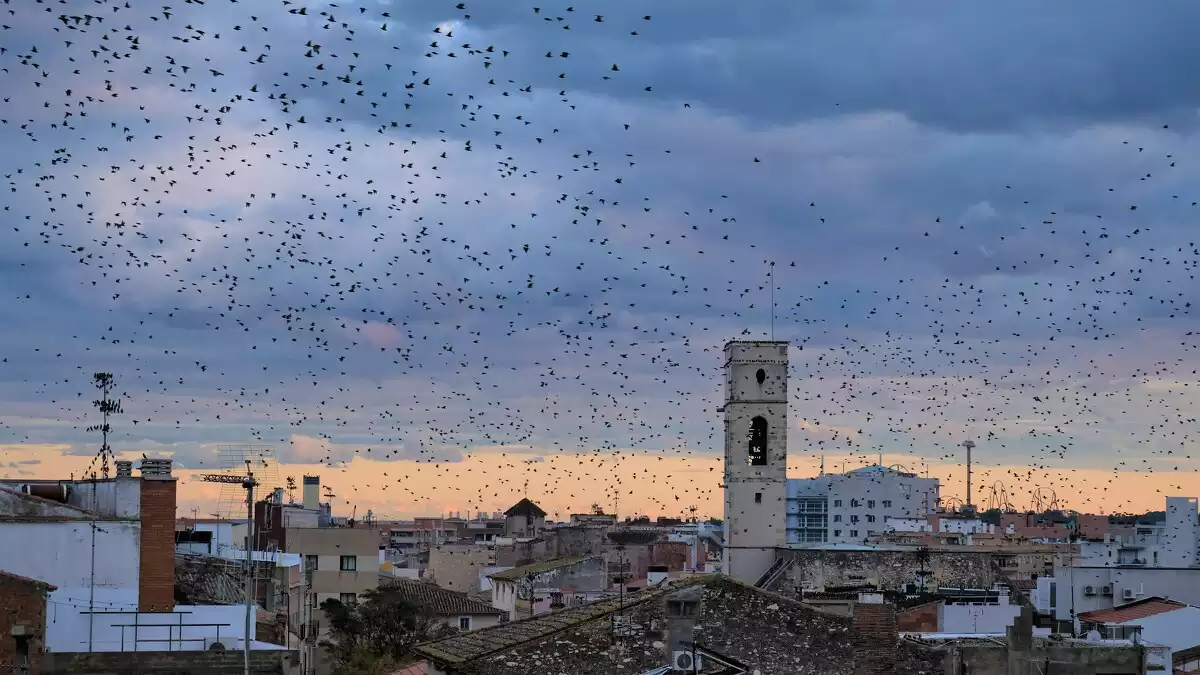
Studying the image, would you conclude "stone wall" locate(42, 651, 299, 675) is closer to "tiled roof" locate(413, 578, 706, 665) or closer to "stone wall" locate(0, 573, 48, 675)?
"stone wall" locate(0, 573, 48, 675)

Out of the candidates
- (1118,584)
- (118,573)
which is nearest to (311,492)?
(1118,584)

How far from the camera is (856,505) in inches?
5507

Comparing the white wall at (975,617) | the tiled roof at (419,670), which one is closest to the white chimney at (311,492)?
the white wall at (975,617)

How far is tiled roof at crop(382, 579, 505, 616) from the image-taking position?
196 ft

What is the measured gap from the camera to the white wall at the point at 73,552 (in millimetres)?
35875

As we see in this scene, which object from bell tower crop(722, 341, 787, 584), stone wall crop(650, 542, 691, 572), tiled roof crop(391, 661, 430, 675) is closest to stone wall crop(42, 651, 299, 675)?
tiled roof crop(391, 661, 430, 675)

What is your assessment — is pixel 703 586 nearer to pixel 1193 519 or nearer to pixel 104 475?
pixel 104 475

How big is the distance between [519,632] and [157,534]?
46.7 ft

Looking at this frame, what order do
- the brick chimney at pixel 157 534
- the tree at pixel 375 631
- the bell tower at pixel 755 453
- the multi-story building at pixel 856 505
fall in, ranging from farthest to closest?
the multi-story building at pixel 856 505 < the bell tower at pixel 755 453 < the tree at pixel 375 631 < the brick chimney at pixel 157 534

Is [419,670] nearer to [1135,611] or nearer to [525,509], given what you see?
[1135,611]

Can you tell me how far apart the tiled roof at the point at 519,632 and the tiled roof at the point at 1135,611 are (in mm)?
20489

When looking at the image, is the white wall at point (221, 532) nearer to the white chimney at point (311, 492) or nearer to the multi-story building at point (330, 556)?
the multi-story building at point (330, 556)

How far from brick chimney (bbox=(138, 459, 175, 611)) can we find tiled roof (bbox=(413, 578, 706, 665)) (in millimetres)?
11146

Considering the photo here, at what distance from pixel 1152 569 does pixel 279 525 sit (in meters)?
33.7
